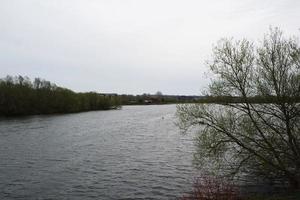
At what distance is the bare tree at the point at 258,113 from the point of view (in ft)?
53.9

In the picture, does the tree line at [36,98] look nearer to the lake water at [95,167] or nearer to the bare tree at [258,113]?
the lake water at [95,167]

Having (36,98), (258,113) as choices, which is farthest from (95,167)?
(36,98)

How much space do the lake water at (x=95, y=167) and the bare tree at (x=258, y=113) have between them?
447 centimetres

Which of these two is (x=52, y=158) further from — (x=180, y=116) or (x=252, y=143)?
(x=252, y=143)

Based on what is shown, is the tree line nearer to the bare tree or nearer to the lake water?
the lake water

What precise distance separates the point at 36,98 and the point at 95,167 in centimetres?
7353

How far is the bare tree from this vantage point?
16.4m

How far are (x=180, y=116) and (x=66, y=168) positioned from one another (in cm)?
1226

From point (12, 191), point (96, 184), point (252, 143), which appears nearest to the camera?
point (252, 143)

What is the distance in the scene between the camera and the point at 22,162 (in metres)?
28.1

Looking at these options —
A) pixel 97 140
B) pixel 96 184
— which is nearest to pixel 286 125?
pixel 96 184

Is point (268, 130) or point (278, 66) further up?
point (278, 66)

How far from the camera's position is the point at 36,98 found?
94.1 metres

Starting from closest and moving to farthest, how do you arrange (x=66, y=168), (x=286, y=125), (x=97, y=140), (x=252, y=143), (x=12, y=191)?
1. (x=286, y=125)
2. (x=252, y=143)
3. (x=12, y=191)
4. (x=66, y=168)
5. (x=97, y=140)
